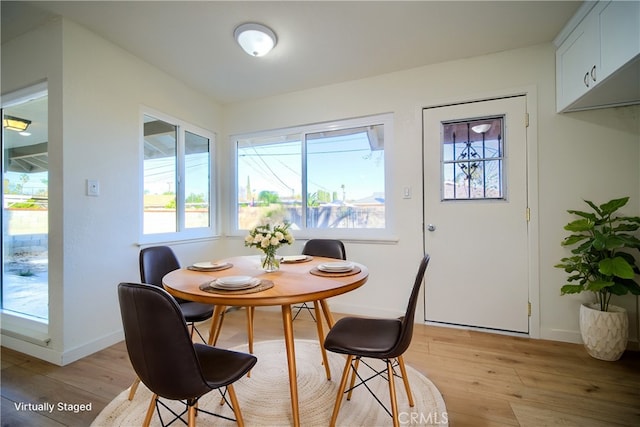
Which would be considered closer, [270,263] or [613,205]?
[270,263]

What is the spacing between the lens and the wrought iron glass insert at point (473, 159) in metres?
2.51

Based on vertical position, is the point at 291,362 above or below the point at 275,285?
below

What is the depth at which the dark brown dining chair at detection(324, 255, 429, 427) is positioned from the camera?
1.26 meters

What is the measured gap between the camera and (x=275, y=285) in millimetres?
1396

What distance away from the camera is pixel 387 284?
2852 mm

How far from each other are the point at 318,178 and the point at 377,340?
7.04ft

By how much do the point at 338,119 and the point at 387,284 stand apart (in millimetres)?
1873

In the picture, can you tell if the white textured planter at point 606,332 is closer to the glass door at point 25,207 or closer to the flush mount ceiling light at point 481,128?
the flush mount ceiling light at point 481,128

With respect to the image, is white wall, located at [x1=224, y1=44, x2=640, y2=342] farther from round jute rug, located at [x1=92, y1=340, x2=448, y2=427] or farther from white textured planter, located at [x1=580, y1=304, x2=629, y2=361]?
round jute rug, located at [x1=92, y1=340, x2=448, y2=427]

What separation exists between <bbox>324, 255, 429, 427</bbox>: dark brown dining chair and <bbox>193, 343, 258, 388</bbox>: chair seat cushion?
416 mm

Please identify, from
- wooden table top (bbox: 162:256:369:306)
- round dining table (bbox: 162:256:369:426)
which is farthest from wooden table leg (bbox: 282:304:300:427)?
wooden table top (bbox: 162:256:369:306)

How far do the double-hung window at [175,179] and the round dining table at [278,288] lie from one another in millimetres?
1329

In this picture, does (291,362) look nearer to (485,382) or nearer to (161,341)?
(161,341)

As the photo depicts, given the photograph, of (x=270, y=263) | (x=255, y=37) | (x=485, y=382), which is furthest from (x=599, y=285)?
(x=255, y=37)
